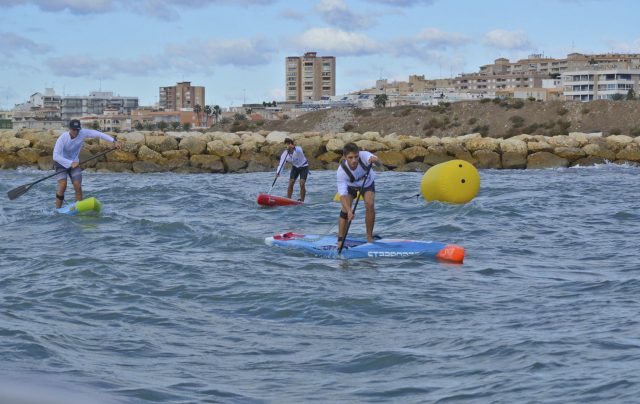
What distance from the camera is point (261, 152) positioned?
138 feet

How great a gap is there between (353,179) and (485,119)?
67.8m

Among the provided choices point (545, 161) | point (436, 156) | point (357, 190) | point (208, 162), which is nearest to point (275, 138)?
point (208, 162)

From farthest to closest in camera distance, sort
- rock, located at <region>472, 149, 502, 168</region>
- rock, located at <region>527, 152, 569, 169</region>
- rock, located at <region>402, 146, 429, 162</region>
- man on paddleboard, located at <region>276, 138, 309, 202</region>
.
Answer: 1. rock, located at <region>527, 152, 569, 169</region>
2. rock, located at <region>472, 149, 502, 168</region>
3. rock, located at <region>402, 146, 429, 162</region>
4. man on paddleboard, located at <region>276, 138, 309, 202</region>

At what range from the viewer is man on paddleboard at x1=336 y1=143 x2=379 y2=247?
14.2 m

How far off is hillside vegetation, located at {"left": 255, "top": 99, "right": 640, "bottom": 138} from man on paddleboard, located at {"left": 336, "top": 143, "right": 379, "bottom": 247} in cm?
5588

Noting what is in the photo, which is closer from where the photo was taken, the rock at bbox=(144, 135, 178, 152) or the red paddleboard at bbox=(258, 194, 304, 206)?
the red paddleboard at bbox=(258, 194, 304, 206)

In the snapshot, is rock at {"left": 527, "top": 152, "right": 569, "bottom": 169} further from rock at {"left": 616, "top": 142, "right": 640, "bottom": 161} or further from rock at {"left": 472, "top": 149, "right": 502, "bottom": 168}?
rock at {"left": 616, "top": 142, "right": 640, "bottom": 161}

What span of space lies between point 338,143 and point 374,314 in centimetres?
3095

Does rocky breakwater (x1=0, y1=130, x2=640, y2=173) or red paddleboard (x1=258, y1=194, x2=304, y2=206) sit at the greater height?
rocky breakwater (x1=0, y1=130, x2=640, y2=173)

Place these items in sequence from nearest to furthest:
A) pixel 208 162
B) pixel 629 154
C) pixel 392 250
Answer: pixel 392 250 < pixel 208 162 < pixel 629 154

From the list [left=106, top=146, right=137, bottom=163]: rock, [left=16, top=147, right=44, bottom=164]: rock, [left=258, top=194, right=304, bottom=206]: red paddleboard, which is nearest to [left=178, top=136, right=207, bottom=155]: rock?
[left=106, top=146, right=137, bottom=163]: rock

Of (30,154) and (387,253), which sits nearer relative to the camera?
(387,253)

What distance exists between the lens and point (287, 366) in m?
8.87

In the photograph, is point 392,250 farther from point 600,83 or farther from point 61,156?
point 600,83
